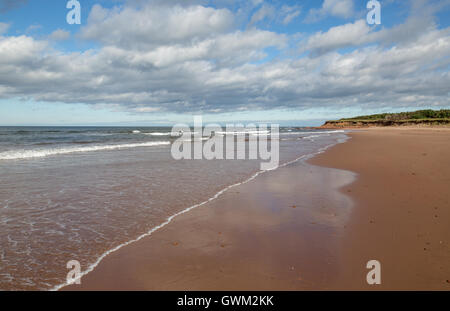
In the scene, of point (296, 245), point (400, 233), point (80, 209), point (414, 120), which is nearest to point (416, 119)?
point (414, 120)

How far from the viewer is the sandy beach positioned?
3244mm

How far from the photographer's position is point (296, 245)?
163 inches

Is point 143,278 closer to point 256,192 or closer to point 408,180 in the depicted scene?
point 256,192

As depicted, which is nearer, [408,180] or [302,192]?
[302,192]

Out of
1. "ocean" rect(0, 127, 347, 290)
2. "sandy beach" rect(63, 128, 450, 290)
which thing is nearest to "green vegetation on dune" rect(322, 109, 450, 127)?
"sandy beach" rect(63, 128, 450, 290)

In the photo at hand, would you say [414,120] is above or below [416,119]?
below

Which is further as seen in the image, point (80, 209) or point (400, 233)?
point (80, 209)

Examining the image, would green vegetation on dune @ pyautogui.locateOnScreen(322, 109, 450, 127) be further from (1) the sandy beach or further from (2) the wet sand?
(1) the sandy beach

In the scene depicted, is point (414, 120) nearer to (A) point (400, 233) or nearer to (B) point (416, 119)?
(B) point (416, 119)

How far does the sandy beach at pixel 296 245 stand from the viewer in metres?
3.24

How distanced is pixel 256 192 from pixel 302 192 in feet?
4.34

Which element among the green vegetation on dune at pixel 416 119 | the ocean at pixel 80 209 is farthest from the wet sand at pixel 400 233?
the green vegetation on dune at pixel 416 119
